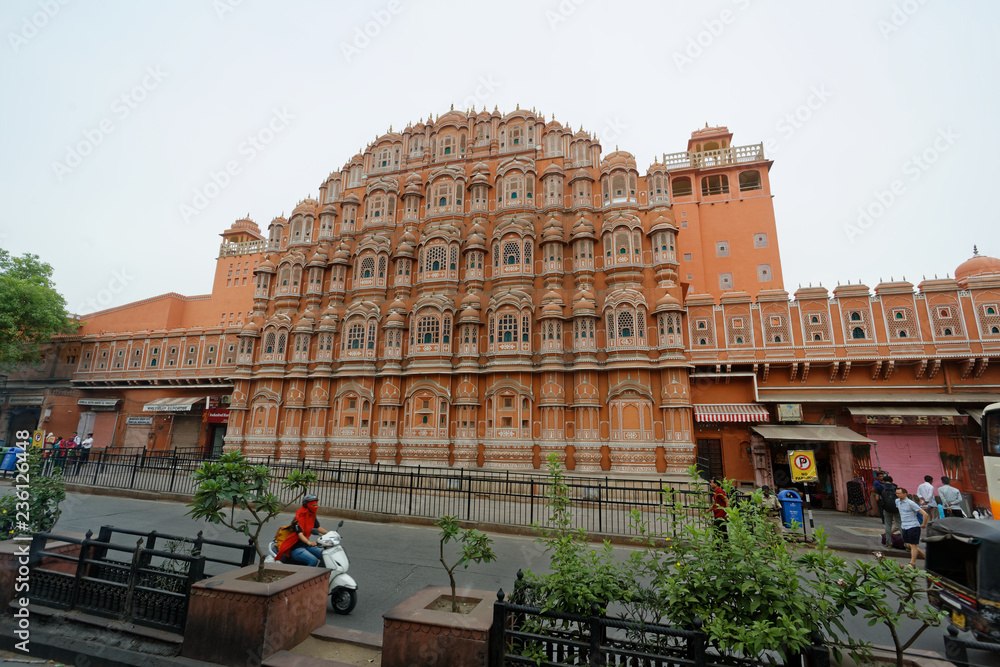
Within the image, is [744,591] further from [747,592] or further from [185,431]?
[185,431]

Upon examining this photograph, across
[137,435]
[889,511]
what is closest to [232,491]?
[889,511]

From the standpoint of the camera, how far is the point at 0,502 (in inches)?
271

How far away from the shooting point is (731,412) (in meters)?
20.7

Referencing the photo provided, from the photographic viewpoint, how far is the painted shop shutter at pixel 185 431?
100.0ft

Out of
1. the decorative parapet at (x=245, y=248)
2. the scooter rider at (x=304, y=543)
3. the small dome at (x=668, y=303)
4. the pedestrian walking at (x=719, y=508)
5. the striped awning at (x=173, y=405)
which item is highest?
the decorative parapet at (x=245, y=248)

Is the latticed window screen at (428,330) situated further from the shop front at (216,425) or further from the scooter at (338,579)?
the scooter at (338,579)

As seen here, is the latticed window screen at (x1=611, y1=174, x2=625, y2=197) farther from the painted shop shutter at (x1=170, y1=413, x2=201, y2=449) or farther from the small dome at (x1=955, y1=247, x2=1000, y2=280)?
the painted shop shutter at (x1=170, y1=413, x2=201, y2=449)

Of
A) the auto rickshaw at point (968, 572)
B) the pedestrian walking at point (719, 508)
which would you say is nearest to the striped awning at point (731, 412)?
the pedestrian walking at point (719, 508)

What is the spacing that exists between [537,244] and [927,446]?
18937 millimetres

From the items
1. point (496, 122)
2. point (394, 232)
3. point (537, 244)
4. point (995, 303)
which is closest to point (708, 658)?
point (537, 244)

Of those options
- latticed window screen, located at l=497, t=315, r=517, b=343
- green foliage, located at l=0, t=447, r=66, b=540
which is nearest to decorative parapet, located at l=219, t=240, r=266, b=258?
latticed window screen, located at l=497, t=315, r=517, b=343

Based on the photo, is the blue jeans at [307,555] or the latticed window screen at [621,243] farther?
the latticed window screen at [621,243]

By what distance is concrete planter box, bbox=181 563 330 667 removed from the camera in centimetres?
477

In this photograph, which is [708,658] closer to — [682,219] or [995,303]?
[995,303]
